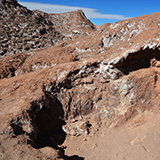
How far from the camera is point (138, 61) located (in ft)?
34.7

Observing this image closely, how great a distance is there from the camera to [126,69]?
10.4 metres

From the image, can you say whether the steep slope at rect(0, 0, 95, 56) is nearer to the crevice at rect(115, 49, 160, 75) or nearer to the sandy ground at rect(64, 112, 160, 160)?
the crevice at rect(115, 49, 160, 75)

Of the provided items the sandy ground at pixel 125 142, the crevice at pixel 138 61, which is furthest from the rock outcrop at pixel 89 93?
the sandy ground at pixel 125 142

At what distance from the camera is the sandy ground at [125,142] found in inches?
276

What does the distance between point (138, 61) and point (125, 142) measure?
224 inches

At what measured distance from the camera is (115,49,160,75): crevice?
10.1 metres

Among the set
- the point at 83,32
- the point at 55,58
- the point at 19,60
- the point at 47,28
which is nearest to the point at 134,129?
the point at 55,58

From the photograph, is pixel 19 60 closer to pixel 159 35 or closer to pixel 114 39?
pixel 114 39

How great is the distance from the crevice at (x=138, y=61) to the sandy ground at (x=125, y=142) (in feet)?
10.8

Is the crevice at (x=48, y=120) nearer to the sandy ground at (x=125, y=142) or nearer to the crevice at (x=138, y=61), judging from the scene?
the sandy ground at (x=125, y=142)

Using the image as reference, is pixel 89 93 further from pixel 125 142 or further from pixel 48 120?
pixel 125 142

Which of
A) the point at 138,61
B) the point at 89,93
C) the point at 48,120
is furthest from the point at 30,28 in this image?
the point at 138,61

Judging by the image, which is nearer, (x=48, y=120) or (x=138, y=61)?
(x=48, y=120)

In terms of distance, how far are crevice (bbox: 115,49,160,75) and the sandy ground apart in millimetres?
3295
